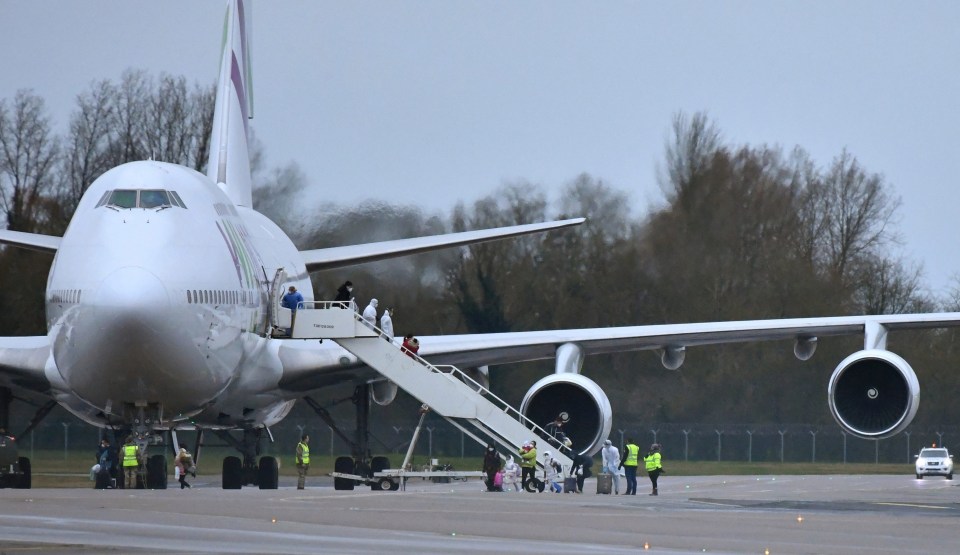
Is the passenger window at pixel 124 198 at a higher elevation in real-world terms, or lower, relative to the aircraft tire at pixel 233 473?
higher

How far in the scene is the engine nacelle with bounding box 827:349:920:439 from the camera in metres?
24.1

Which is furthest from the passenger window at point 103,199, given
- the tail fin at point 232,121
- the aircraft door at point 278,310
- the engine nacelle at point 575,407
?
the tail fin at point 232,121

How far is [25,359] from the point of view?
21922mm

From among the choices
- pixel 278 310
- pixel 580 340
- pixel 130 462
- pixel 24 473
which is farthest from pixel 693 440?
pixel 130 462

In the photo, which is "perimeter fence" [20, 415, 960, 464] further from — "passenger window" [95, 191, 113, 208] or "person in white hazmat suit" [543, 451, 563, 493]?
"passenger window" [95, 191, 113, 208]

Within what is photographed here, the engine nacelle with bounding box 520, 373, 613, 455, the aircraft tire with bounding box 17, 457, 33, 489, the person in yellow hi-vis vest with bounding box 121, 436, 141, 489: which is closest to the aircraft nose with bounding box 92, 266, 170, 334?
the person in yellow hi-vis vest with bounding box 121, 436, 141, 489

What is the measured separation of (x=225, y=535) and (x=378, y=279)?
901 inches

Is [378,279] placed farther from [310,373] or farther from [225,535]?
[225,535]

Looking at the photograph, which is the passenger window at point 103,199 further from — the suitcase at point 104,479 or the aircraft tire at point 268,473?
the aircraft tire at point 268,473

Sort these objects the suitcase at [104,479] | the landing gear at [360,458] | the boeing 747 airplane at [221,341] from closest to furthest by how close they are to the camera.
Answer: the boeing 747 airplane at [221,341]
the suitcase at [104,479]
the landing gear at [360,458]

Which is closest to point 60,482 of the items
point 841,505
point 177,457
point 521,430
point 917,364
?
point 177,457

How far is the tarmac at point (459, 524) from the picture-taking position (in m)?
12.5

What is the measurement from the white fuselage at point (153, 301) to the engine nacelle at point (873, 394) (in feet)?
27.3

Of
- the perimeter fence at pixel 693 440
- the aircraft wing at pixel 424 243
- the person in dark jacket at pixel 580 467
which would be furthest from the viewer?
the perimeter fence at pixel 693 440
